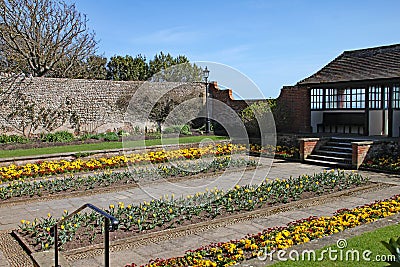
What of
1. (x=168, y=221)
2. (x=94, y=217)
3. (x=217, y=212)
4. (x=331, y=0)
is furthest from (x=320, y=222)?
(x=331, y=0)

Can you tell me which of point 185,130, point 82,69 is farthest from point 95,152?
point 82,69

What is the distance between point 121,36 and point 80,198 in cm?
958

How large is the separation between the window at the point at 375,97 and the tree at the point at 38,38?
15.7 metres

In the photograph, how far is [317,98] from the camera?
16.7 meters

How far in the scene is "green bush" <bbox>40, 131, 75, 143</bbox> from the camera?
16.0 m

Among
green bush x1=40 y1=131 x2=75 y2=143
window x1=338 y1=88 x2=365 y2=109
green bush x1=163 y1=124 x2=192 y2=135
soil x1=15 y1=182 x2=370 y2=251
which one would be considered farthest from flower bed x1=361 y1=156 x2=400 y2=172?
green bush x1=40 y1=131 x2=75 y2=143

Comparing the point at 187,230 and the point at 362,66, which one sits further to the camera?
the point at 362,66

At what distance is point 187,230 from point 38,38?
18670 millimetres

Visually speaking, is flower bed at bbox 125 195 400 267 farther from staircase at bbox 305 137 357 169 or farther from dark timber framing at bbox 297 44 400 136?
dark timber framing at bbox 297 44 400 136

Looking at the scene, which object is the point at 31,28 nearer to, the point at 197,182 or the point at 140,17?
the point at 140,17

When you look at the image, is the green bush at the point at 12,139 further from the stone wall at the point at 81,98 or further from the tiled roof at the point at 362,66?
the tiled roof at the point at 362,66

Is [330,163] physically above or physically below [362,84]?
below

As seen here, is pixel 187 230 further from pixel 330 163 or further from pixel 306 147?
pixel 306 147

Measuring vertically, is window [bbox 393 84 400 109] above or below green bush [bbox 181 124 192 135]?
above
